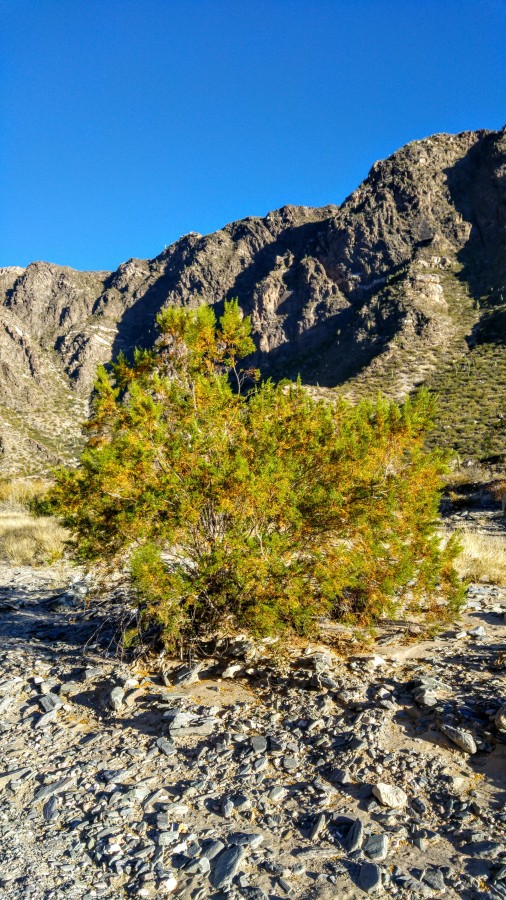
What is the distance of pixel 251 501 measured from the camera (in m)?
5.30

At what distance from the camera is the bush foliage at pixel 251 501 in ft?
16.8

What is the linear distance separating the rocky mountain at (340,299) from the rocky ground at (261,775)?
92.4ft

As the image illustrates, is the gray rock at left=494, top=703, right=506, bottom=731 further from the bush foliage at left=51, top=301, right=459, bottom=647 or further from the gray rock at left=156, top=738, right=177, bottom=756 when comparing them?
the gray rock at left=156, top=738, right=177, bottom=756

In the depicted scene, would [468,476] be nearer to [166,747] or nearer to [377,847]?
[166,747]

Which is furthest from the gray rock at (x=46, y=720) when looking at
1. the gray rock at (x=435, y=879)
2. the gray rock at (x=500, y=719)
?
the gray rock at (x=500, y=719)

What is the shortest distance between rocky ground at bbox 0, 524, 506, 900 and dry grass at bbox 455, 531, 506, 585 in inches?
137

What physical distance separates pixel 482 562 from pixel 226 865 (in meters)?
8.19

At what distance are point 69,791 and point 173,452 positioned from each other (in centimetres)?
303

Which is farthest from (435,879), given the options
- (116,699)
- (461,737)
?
(116,699)

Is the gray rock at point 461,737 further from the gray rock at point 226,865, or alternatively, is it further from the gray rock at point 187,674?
the gray rock at point 187,674

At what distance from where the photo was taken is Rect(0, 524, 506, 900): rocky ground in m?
2.92

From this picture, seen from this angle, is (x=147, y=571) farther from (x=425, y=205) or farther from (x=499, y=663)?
(x=425, y=205)

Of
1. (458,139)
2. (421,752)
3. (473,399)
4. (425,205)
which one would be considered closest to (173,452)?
(421,752)

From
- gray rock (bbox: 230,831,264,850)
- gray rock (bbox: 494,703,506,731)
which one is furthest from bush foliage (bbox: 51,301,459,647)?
gray rock (bbox: 230,831,264,850)
